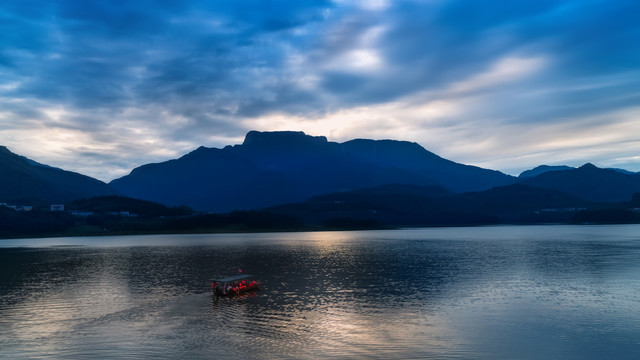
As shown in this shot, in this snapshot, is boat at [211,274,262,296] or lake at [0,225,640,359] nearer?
lake at [0,225,640,359]

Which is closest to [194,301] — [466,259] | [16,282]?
[16,282]

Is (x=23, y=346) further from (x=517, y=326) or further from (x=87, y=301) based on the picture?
(x=517, y=326)

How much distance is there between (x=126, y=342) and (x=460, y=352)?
3472cm

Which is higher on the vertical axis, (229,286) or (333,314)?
(229,286)

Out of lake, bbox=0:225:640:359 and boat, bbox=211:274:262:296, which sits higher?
boat, bbox=211:274:262:296

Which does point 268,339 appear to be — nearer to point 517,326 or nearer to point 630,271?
point 517,326

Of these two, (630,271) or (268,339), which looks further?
(630,271)

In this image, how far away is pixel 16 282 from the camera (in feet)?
306

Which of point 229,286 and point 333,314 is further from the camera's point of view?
point 229,286

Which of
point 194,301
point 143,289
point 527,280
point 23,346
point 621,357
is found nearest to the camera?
point 621,357

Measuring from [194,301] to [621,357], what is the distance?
56.8m

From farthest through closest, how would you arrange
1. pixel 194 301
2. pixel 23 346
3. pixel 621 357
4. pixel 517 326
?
1. pixel 194 301
2. pixel 517 326
3. pixel 23 346
4. pixel 621 357

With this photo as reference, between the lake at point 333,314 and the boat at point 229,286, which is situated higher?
the boat at point 229,286

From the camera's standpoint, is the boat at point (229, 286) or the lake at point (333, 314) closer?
the lake at point (333, 314)
